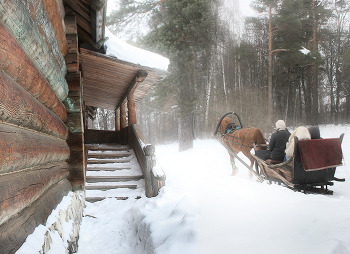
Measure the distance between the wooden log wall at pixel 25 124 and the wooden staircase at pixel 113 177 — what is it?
211 centimetres

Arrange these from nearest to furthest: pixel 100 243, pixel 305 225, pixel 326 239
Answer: pixel 326 239, pixel 305 225, pixel 100 243

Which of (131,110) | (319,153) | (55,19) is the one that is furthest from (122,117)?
(319,153)

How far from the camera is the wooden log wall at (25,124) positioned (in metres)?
1.30

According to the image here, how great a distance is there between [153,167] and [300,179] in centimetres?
284

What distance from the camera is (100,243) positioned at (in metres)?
3.16

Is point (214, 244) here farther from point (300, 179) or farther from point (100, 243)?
point (300, 179)

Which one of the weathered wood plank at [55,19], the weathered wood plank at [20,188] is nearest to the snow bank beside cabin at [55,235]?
the weathered wood plank at [20,188]

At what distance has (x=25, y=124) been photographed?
1.71 m

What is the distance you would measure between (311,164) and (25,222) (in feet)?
13.8

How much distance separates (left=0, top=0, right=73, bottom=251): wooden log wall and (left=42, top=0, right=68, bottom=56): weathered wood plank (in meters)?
0.01

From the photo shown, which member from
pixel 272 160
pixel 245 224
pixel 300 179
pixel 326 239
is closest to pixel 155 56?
pixel 272 160

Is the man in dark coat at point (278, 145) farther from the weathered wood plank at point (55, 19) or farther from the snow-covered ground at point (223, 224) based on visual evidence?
the weathered wood plank at point (55, 19)

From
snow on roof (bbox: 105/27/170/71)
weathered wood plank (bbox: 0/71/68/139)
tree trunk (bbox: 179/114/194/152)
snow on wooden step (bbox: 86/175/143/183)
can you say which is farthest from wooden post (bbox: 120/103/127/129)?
weathered wood plank (bbox: 0/71/68/139)

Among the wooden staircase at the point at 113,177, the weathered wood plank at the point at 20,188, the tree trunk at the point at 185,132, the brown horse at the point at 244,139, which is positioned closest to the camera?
the weathered wood plank at the point at 20,188
